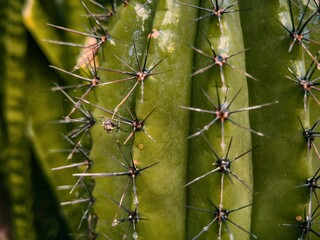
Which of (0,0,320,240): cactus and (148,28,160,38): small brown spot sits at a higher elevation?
(148,28,160,38): small brown spot

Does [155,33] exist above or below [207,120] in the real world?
above

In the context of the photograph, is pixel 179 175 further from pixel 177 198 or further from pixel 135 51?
pixel 135 51

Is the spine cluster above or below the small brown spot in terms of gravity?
below

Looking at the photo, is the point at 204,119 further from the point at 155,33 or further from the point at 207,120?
the point at 155,33

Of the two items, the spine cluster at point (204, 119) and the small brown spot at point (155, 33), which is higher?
the small brown spot at point (155, 33)

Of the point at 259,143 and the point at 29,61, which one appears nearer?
the point at 259,143

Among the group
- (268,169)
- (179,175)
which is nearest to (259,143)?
(268,169)

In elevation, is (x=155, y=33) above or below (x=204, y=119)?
above

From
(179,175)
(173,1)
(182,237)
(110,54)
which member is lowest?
(182,237)

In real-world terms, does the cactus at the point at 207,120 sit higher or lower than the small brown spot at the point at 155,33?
lower

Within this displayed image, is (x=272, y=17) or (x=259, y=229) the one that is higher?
(x=272, y=17)

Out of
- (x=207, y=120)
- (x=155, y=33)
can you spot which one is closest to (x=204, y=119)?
(x=207, y=120)
